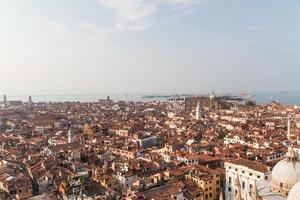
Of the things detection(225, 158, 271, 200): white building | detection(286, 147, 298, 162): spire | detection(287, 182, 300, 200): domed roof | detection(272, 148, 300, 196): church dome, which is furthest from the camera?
detection(225, 158, 271, 200): white building

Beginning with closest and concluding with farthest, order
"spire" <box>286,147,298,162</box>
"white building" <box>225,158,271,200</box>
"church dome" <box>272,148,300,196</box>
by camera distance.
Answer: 1. "church dome" <box>272,148,300,196</box>
2. "spire" <box>286,147,298,162</box>
3. "white building" <box>225,158,271,200</box>

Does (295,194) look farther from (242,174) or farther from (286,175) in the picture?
(242,174)

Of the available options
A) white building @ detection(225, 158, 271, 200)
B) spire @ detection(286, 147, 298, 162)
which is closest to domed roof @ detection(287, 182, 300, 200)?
spire @ detection(286, 147, 298, 162)

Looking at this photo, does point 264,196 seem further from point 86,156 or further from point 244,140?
point 244,140

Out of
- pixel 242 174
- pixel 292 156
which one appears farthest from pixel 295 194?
pixel 242 174

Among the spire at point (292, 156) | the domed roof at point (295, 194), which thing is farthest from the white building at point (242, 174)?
the domed roof at point (295, 194)

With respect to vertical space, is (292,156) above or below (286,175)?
above

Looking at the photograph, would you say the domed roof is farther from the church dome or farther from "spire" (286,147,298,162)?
"spire" (286,147,298,162)

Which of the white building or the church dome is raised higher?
the church dome
